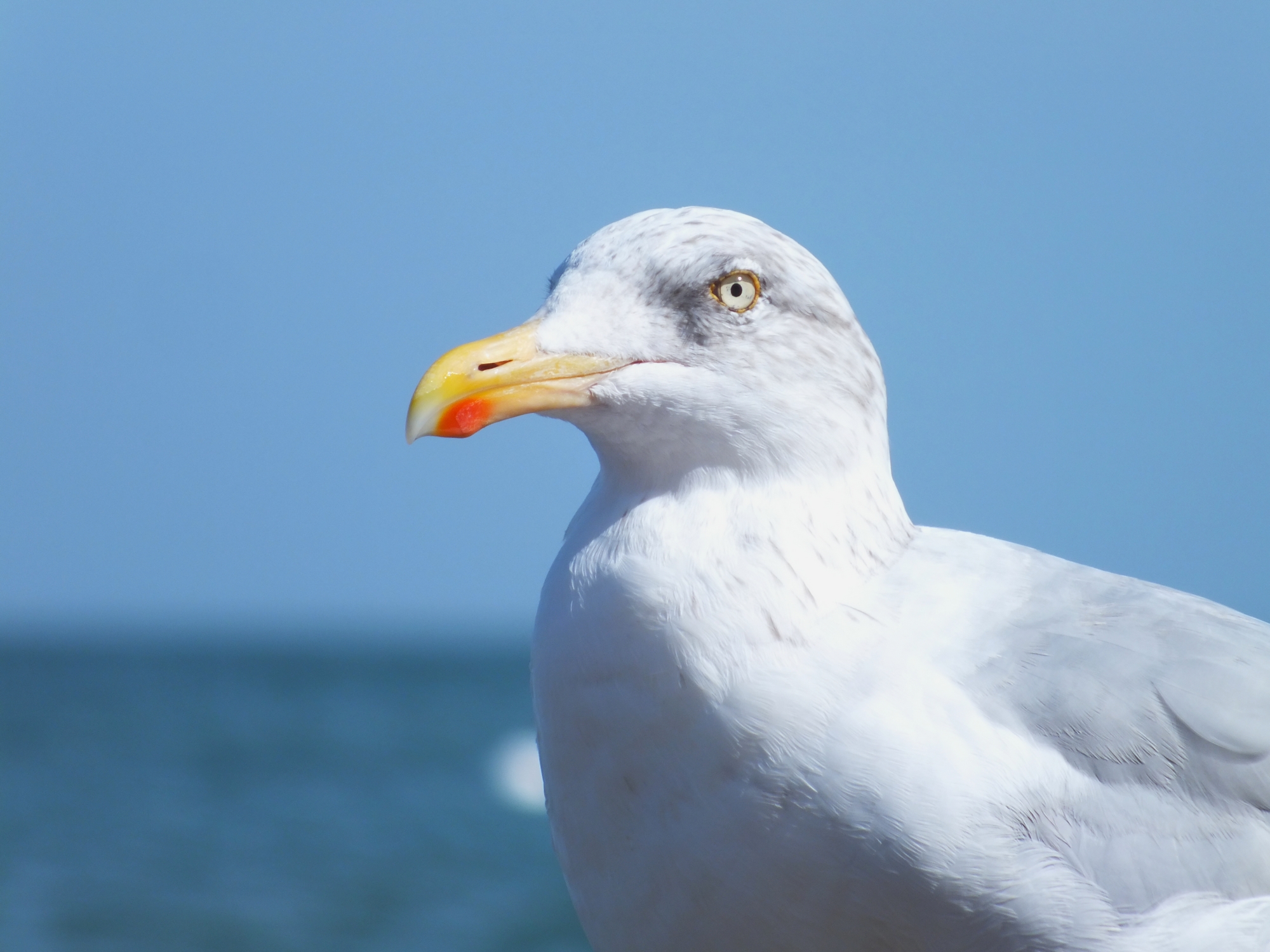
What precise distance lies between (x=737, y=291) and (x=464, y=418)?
432mm

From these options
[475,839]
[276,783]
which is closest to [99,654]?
[276,783]

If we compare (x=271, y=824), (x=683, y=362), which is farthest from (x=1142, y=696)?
(x=271, y=824)

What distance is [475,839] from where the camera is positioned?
47.0 feet

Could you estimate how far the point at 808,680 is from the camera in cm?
157

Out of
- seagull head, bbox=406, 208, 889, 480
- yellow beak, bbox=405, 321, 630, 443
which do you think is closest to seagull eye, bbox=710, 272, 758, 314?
seagull head, bbox=406, 208, 889, 480

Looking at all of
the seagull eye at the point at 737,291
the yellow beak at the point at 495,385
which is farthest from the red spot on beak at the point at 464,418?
the seagull eye at the point at 737,291

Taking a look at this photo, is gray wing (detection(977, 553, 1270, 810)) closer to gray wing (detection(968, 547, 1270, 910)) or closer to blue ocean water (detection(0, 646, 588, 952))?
gray wing (detection(968, 547, 1270, 910))

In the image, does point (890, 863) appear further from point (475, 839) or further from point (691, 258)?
point (475, 839)

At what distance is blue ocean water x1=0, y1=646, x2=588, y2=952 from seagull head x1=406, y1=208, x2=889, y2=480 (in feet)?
30.8

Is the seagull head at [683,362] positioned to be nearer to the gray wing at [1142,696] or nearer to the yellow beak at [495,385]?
the yellow beak at [495,385]

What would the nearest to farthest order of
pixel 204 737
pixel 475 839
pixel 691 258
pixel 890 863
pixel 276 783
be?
pixel 890 863 → pixel 691 258 → pixel 475 839 → pixel 276 783 → pixel 204 737

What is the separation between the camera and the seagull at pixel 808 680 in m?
1.52

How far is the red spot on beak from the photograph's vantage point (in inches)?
64.4

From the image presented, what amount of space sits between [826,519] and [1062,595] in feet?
1.27
